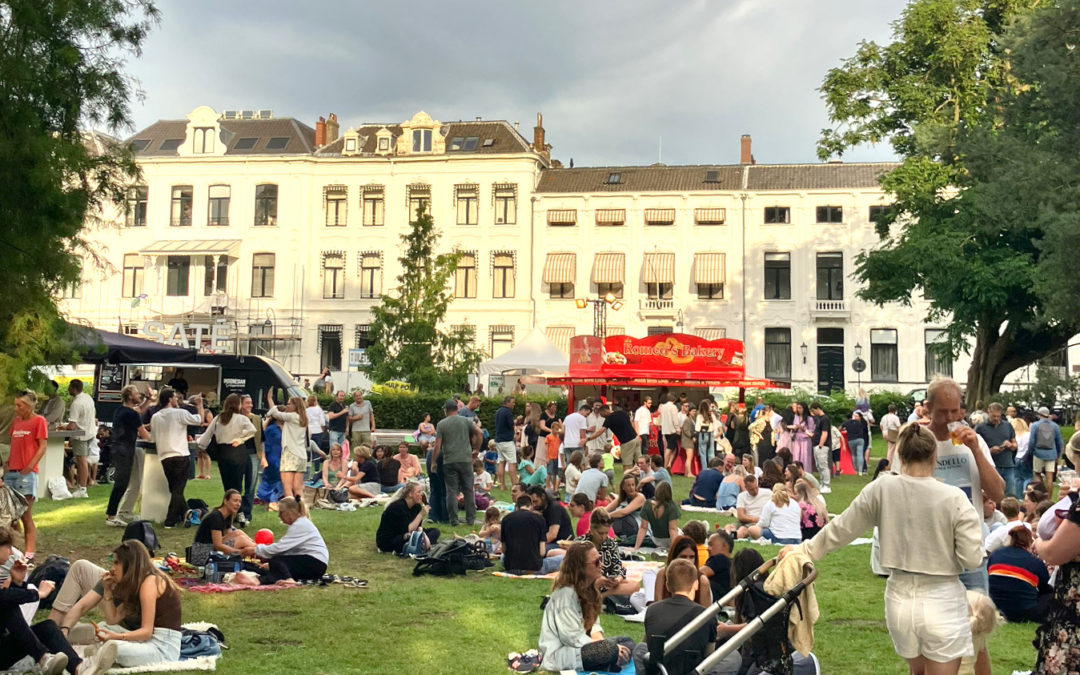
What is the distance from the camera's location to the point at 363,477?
19891 mm

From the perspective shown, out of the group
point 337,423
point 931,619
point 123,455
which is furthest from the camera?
point 337,423

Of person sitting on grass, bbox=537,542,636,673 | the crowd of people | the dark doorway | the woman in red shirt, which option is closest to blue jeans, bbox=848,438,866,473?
the crowd of people

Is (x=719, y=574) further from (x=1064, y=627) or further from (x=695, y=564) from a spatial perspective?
(x=1064, y=627)

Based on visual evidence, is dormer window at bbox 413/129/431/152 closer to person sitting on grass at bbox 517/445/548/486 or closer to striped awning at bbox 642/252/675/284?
striped awning at bbox 642/252/675/284

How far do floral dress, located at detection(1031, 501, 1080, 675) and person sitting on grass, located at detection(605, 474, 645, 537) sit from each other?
8.91m

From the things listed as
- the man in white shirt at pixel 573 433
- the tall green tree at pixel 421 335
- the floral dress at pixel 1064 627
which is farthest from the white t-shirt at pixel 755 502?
the tall green tree at pixel 421 335

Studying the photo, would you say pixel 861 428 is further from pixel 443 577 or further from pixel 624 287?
pixel 624 287

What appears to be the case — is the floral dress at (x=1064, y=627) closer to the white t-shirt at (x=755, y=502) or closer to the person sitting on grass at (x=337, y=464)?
the white t-shirt at (x=755, y=502)

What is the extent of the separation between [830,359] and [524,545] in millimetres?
40865

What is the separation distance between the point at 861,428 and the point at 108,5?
1940 cm

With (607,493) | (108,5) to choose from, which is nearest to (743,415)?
(607,493)

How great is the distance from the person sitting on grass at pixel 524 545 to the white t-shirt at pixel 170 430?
4.57 metres

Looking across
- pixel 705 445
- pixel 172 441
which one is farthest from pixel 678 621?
pixel 705 445

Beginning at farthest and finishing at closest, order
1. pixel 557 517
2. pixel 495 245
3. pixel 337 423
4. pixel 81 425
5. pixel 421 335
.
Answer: pixel 495 245, pixel 421 335, pixel 337 423, pixel 81 425, pixel 557 517
